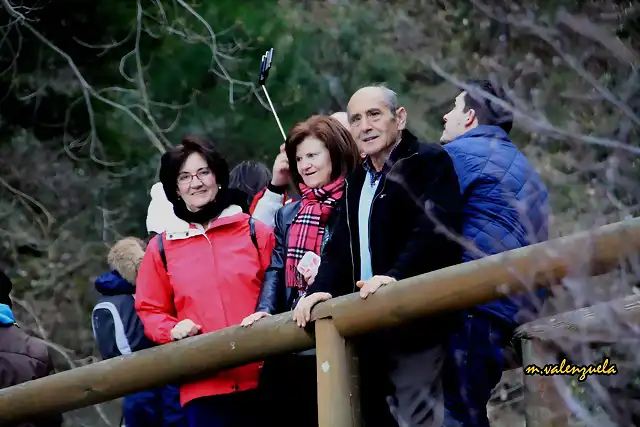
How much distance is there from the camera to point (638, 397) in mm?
4012

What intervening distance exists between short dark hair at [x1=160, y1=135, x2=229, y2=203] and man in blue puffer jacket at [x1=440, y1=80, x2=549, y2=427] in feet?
3.35

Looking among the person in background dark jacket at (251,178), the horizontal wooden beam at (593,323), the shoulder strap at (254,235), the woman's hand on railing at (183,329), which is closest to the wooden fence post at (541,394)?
the horizontal wooden beam at (593,323)

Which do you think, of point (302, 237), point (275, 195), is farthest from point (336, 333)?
point (275, 195)

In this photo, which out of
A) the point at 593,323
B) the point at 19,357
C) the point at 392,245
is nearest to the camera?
the point at 593,323

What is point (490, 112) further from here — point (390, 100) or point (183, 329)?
point (183, 329)

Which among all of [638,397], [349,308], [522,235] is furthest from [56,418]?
[638,397]

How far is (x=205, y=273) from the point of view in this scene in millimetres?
4898

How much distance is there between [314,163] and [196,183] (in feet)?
1.84

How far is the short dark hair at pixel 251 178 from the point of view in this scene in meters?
6.11

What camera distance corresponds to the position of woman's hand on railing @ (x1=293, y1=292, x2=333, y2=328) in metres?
4.41

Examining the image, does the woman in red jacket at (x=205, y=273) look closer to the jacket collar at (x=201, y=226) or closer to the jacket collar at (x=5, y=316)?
the jacket collar at (x=201, y=226)

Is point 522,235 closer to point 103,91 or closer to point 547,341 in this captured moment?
point 547,341

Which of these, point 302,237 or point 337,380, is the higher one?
point 302,237

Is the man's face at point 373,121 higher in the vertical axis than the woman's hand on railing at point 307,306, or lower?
higher
